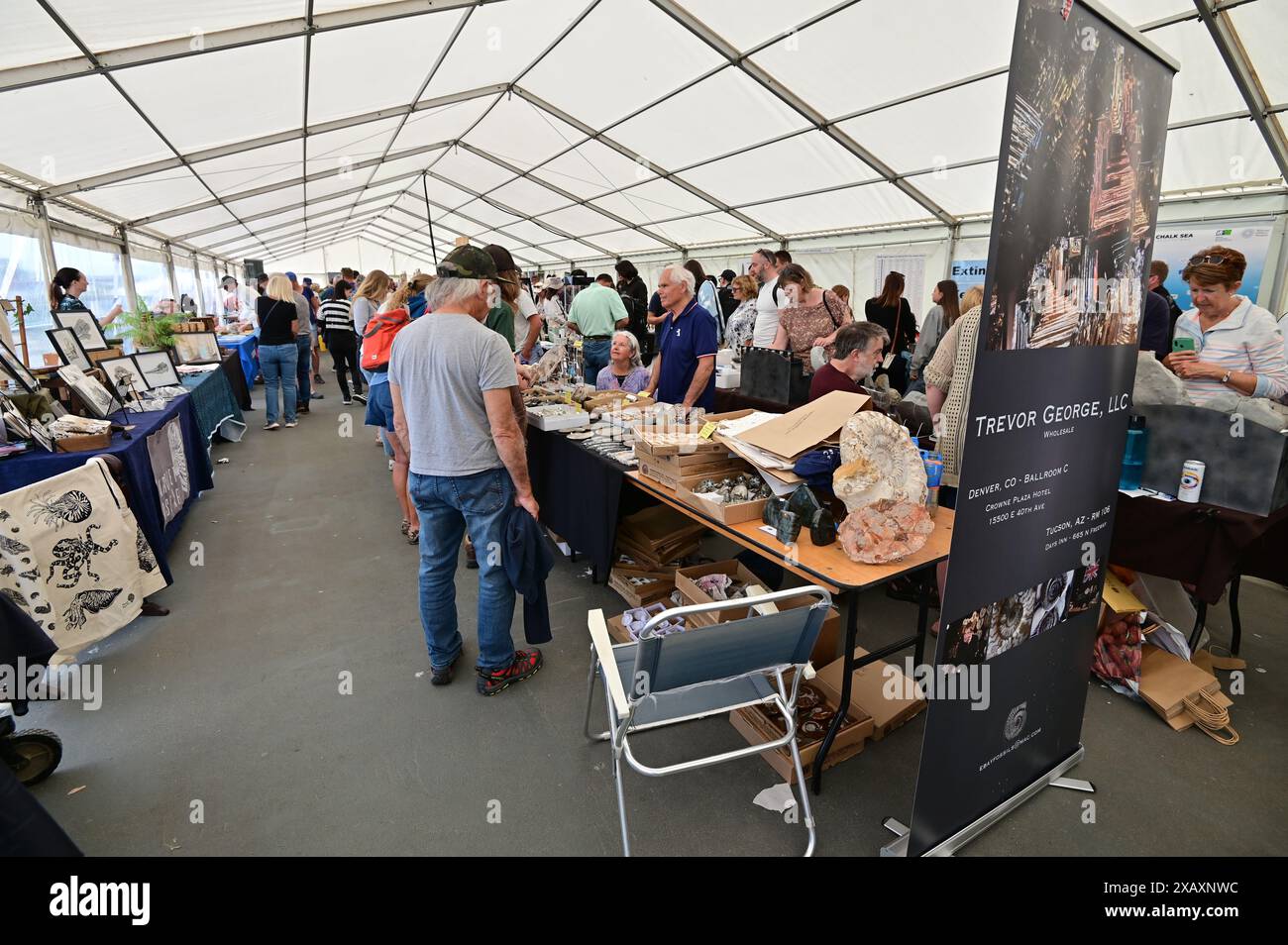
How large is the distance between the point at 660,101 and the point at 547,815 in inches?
284

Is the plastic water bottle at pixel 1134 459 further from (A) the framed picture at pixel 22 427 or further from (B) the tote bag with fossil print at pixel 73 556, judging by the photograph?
(A) the framed picture at pixel 22 427

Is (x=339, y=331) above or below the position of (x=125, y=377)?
above

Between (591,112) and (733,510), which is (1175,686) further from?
(591,112)

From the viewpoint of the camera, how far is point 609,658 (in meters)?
1.58

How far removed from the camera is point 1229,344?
250 centimetres

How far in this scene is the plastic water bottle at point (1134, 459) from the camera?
2.33m

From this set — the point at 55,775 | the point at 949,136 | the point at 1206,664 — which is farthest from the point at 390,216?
the point at 1206,664

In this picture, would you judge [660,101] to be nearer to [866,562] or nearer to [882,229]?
[882,229]

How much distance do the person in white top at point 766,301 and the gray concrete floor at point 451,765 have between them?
274cm

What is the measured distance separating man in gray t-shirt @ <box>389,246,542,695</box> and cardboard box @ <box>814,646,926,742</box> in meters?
1.28

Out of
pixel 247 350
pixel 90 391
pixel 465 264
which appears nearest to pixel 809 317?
pixel 465 264

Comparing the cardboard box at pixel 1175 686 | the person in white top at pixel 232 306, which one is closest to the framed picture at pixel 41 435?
the cardboard box at pixel 1175 686

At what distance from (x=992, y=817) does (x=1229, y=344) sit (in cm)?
218
